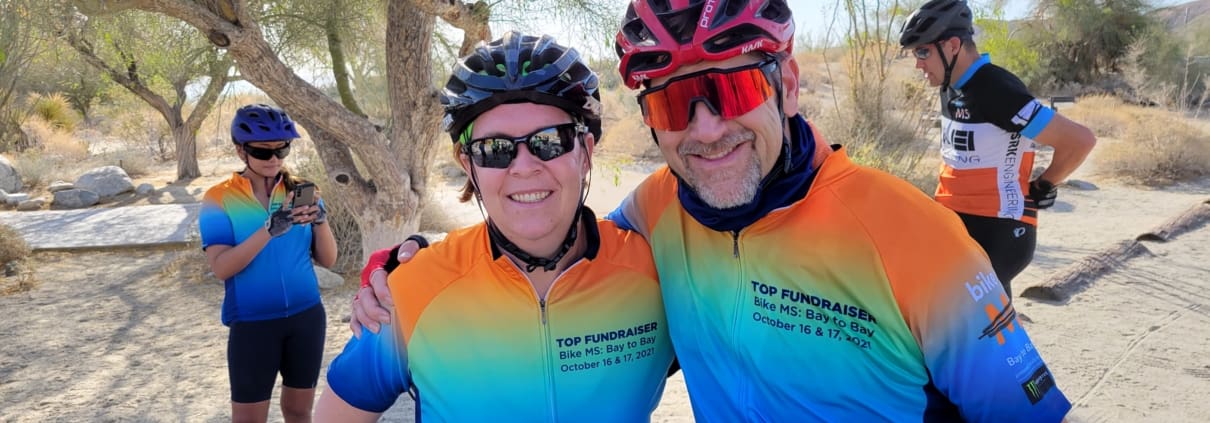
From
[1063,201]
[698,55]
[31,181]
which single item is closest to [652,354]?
[698,55]

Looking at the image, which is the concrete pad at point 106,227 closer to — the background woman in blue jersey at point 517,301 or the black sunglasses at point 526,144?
the background woman in blue jersey at point 517,301

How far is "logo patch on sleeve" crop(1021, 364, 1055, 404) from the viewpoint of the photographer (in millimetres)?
1441

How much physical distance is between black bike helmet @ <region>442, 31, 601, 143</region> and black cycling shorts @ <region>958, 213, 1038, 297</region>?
2812mm

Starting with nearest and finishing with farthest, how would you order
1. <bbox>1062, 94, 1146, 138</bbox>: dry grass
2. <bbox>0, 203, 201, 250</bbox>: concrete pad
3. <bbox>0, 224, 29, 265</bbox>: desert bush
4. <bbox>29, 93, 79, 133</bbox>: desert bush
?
<bbox>0, 224, 29, 265</bbox>: desert bush < <bbox>0, 203, 201, 250</bbox>: concrete pad < <bbox>1062, 94, 1146, 138</bbox>: dry grass < <bbox>29, 93, 79, 133</bbox>: desert bush

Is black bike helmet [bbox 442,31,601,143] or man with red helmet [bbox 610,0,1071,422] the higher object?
black bike helmet [bbox 442,31,601,143]

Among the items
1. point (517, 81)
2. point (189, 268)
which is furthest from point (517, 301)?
point (189, 268)

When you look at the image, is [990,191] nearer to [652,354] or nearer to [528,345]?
[652,354]

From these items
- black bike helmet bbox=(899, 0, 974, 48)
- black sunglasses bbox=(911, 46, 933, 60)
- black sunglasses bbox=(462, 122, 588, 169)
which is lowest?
black sunglasses bbox=(462, 122, 588, 169)

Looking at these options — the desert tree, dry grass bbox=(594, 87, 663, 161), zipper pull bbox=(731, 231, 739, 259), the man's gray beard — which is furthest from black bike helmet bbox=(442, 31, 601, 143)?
dry grass bbox=(594, 87, 663, 161)

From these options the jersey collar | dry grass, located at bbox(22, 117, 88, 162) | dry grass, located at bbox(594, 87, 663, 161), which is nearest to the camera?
the jersey collar

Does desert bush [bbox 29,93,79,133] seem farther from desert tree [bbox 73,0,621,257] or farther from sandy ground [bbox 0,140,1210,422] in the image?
desert tree [bbox 73,0,621,257]

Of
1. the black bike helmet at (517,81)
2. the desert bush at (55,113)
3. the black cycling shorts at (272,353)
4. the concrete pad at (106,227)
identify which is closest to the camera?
the black bike helmet at (517,81)

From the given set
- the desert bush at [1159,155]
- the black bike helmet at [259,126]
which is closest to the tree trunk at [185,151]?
the black bike helmet at [259,126]

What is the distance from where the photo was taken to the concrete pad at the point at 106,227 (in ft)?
34.5
